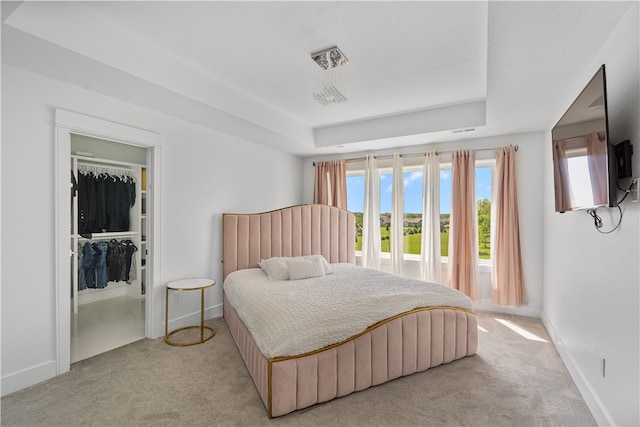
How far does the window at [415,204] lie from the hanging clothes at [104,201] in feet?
11.4

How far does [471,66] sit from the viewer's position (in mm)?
2727

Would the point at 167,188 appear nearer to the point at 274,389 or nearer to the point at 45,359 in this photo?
the point at 45,359

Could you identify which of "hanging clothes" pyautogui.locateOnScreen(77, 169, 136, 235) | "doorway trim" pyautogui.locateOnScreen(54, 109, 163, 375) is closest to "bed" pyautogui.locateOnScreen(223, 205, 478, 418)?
"doorway trim" pyautogui.locateOnScreen(54, 109, 163, 375)

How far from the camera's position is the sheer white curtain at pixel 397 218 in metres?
4.66

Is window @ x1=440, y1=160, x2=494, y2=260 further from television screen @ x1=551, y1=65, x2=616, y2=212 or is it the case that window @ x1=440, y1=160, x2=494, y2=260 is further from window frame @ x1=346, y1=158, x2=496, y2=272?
television screen @ x1=551, y1=65, x2=616, y2=212

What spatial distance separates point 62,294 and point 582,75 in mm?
4387

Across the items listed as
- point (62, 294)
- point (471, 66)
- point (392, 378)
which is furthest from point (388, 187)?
point (62, 294)

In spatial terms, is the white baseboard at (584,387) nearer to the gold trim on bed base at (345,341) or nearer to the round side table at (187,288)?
the gold trim on bed base at (345,341)

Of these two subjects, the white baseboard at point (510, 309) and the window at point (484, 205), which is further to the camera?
the window at point (484, 205)

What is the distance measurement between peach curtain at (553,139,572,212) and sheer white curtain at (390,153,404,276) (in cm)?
231

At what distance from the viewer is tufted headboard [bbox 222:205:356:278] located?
3.85 m

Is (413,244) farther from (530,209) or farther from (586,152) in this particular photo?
(586,152)

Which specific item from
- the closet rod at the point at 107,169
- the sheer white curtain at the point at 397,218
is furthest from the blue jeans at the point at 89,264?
the sheer white curtain at the point at 397,218

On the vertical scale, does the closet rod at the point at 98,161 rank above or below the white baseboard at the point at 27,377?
above
